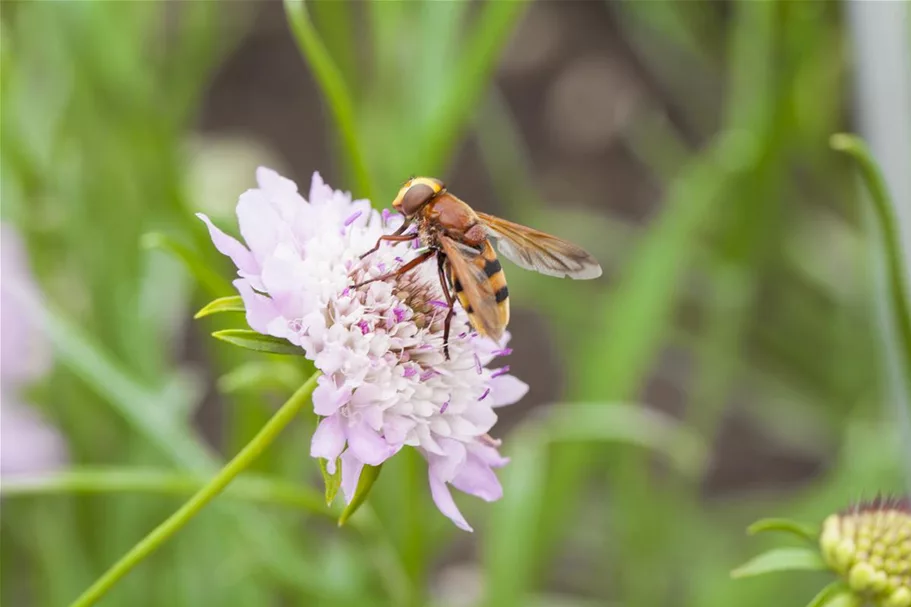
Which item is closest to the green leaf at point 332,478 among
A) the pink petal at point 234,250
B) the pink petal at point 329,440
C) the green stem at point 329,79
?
the pink petal at point 329,440

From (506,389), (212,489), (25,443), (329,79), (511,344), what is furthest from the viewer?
(511,344)

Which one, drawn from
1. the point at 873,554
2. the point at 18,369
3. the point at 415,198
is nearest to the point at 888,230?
the point at 873,554

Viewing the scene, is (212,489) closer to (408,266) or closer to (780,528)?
(408,266)

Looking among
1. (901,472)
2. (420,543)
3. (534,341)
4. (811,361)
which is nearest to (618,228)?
(534,341)

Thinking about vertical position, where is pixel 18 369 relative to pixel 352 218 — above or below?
above

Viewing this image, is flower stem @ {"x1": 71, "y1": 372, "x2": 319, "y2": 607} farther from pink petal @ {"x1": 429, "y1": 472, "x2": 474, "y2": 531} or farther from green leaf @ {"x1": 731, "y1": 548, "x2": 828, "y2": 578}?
green leaf @ {"x1": 731, "y1": 548, "x2": 828, "y2": 578}

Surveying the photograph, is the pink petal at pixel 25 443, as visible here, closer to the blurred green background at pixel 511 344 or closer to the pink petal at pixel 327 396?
the blurred green background at pixel 511 344

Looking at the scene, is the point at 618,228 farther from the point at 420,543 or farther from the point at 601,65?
the point at 420,543
